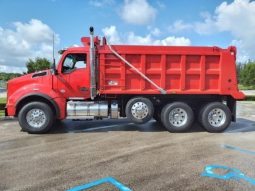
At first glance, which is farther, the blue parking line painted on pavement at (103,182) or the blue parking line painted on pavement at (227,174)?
the blue parking line painted on pavement at (227,174)

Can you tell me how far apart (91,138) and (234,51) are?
5.34m

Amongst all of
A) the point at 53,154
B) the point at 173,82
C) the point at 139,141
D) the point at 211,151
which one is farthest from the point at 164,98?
the point at 53,154

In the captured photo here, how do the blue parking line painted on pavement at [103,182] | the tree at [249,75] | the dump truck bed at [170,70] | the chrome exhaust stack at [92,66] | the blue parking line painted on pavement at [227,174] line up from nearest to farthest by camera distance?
1. the blue parking line painted on pavement at [103,182]
2. the blue parking line painted on pavement at [227,174]
3. the chrome exhaust stack at [92,66]
4. the dump truck bed at [170,70]
5. the tree at [249,75]

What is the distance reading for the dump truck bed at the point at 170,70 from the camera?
1070cm

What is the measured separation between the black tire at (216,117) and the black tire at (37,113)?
4.79m

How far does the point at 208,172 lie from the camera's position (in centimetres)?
619

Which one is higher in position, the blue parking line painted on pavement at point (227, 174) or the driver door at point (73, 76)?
the driver door at point (73, 76)

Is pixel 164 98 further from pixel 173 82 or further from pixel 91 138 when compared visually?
pixel 91 138

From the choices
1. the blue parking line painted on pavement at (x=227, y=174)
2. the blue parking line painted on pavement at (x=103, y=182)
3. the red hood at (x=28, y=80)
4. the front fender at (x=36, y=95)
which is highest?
the red hood at (x=28, y=80)

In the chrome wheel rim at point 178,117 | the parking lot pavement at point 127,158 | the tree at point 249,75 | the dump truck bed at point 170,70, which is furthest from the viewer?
the tree at point 249,75

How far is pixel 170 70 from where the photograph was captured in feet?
35.5

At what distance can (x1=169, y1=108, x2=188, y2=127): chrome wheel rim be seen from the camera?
426 inches

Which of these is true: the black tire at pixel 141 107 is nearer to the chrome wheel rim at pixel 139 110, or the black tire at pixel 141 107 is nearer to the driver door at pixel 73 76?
the chrome wheel rim at pixel 139 110

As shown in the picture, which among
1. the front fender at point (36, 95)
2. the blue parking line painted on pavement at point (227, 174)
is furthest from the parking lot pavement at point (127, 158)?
the front fender at point (36, 95)
